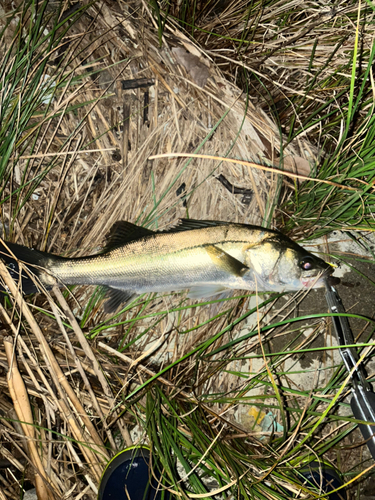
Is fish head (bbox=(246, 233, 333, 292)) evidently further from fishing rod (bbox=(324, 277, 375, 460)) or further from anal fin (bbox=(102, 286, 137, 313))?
anal fin (bbox=(102, 286, 137, 313))

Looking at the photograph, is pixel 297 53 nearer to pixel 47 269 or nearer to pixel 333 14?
pixel 333 14

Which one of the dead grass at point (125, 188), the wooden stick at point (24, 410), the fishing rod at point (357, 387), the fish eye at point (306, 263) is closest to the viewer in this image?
the fishing rod at point (357, 387)

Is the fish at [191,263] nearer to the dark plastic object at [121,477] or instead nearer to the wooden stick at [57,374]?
the wooden stick at [57,374]

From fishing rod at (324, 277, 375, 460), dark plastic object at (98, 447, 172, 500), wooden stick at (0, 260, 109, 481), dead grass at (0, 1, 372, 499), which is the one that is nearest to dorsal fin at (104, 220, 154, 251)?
dead grass at (0, 1, 372, 499)

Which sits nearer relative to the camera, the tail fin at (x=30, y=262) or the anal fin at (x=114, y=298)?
the tail fin at (x=30, y=262)

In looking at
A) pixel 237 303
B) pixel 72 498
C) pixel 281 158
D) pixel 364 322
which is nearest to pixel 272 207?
pixel 281 158

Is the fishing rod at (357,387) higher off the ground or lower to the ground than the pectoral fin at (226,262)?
lower

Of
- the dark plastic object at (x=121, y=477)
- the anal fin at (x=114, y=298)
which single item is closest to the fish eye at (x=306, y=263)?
the anal fin at (x=114, y=298)

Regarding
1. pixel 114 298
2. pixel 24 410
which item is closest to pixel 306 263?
pixel 114 298
